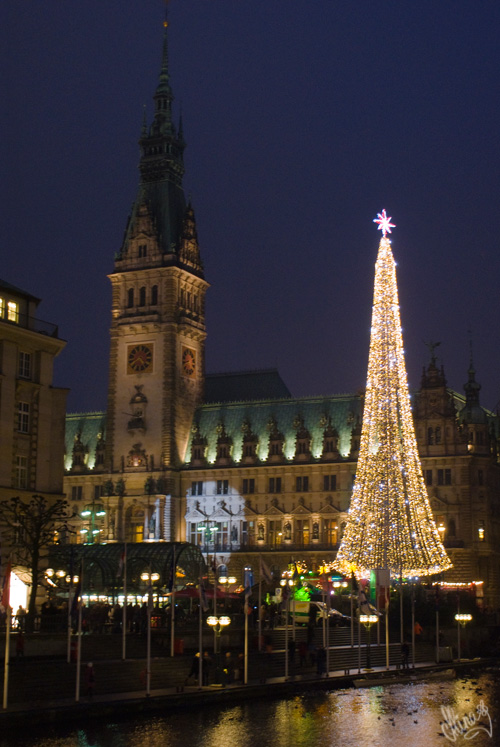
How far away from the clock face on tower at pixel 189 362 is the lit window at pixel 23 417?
65.9 m

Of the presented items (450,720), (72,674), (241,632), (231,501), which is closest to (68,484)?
(231,501)

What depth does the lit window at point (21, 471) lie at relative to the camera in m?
75.6

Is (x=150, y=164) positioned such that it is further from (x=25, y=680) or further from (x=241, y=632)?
(x=25, y=680)

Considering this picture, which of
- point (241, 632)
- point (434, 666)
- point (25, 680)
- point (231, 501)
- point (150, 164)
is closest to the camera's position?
point (25, 680)

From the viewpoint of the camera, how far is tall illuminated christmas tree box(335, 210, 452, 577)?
87438 millimetres

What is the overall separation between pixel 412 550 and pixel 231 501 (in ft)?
168

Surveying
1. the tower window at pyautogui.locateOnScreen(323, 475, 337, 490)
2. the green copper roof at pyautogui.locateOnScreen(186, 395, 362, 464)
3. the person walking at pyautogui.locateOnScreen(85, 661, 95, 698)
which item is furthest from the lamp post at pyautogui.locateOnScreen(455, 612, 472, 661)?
the green copper roof at pyautogui.locateOnScreen(186, 395, 362, 464)

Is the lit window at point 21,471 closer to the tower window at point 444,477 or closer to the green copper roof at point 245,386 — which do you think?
the tower window at point 444,477

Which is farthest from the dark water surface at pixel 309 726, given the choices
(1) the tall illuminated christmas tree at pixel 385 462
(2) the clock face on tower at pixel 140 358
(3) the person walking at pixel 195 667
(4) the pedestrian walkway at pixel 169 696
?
(2) the clock face on tower at pixel 140 358

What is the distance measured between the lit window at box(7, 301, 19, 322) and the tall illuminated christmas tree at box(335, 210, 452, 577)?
88.3 feet

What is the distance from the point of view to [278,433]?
139250mm

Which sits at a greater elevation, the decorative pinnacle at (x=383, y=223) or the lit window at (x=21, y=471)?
the decorative pinnacle at (x=383, y=223)

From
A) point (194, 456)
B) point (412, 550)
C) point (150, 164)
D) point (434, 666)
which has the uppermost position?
point (150, 164)

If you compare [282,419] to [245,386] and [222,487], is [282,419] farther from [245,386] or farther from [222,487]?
[245,386]
